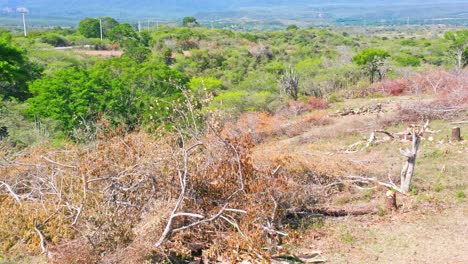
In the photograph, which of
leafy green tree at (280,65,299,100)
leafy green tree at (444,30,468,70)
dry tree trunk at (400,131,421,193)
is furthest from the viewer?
leafy green tree at (444,30,468,70)

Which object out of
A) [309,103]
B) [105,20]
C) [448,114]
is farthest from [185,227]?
[105,20]

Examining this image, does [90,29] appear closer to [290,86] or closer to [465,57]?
[290,86]

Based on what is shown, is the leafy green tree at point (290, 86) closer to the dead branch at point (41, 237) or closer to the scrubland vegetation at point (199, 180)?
the scrubland vegetation at point (199, 180)

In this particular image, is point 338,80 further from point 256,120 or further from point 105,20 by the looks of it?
point 105,20

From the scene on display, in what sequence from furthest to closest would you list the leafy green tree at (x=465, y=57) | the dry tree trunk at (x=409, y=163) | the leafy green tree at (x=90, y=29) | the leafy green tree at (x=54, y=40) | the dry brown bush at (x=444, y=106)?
the leafy green tree at (x=90, y=29)
the leafy green tree at (x=54, y=40)
the leafy green tree at (x=465, y=57)
the dry brown bush at (x=444, y=106)
the dry tree trunk at (x=409, y=163)

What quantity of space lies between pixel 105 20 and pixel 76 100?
46936 mm

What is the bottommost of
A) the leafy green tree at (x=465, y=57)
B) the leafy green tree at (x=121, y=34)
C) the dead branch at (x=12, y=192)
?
the dead branch at (x=12, y=192)

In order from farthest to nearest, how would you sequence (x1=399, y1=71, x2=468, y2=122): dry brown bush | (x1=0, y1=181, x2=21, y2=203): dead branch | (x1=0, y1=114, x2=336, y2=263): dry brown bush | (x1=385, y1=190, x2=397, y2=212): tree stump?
(x1=399, y1=71, x2=468, y2=122): dry brown bush
(x1=385, y1=190, x2=397, y2=212): tree stump
(x1=0, y1=181, x2=21, y2=203): dead branch
(x1=0, y1=114, x2=336, y2=263): dry brown bush

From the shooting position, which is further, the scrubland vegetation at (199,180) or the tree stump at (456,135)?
the tree stump at (456,135)

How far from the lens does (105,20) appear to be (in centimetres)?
5844

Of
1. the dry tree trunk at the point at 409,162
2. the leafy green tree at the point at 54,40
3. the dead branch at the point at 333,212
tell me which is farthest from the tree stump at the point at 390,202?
the leafy green tree at the point at 54,40

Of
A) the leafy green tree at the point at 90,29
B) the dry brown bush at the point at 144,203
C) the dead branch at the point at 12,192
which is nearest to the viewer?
the dry brown bush at the point at 144,203

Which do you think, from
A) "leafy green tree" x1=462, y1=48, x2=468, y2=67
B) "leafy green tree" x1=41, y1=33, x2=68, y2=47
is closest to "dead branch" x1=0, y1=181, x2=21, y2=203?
"leafy green tree" x1=462, y1=48, x2=468, y2=67

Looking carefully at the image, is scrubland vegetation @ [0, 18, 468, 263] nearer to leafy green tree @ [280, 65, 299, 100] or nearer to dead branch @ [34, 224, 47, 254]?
dead branch @ [34, 224, 47, 254]
